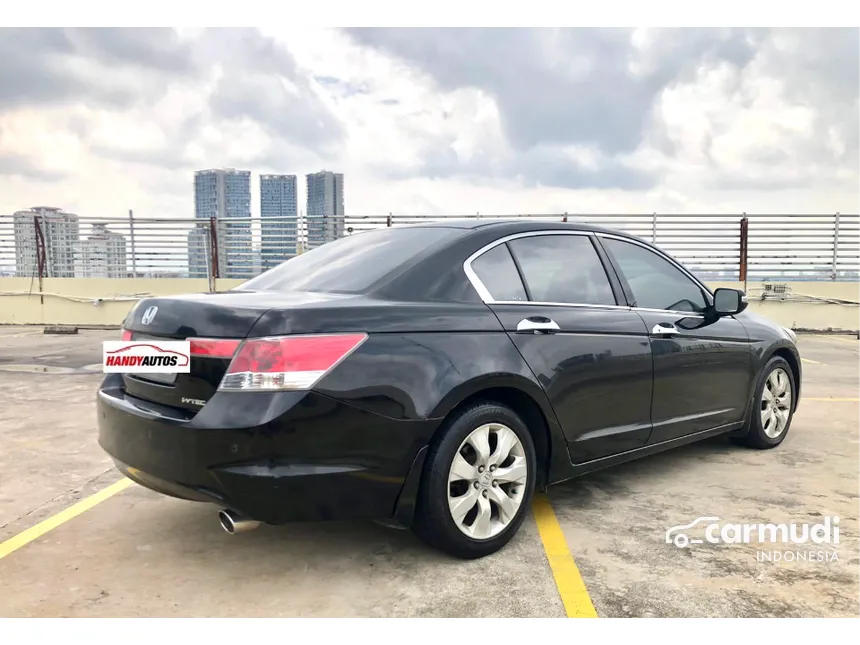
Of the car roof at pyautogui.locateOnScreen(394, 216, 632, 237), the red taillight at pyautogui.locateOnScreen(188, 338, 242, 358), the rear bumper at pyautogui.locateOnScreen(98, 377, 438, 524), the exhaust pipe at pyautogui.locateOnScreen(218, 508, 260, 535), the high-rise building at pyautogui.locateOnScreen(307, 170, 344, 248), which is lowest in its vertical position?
the exhaust pipe at pyautogui.locateOnScreen(218, 508, 260, 535)

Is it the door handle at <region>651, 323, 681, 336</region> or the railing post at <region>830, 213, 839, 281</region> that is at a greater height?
the railing post at <region>830, 213, 839, 281</region>

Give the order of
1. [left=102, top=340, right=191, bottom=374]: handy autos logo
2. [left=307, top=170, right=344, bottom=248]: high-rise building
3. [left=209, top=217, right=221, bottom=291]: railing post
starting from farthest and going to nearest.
A: 1. [left=307, top=170, right=344, bottom=248]: high-rise building
2. [left=209, top=217, right=221, bottom=291]: railing post
3. [left=102, top=340, right=191, bottom=374]: handy autos logo

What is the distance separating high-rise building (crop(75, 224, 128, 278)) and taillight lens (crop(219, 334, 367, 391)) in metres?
15.3

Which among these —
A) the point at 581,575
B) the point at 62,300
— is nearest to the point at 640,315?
the point at 581,575

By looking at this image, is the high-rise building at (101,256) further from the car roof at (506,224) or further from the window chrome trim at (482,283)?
the window chrome trim at (482,283)

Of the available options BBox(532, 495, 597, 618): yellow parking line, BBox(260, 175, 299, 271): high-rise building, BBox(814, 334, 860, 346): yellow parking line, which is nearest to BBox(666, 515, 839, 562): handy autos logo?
BBox(532, 495, 597, 618): yellow parking line

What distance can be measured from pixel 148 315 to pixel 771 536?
2989mm

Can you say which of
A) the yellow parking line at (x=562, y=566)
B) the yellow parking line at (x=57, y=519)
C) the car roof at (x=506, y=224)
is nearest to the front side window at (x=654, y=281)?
the car roof at (x=506, y=224)

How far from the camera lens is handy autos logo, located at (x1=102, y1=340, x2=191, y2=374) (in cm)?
271

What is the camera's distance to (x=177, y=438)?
2.59 meters

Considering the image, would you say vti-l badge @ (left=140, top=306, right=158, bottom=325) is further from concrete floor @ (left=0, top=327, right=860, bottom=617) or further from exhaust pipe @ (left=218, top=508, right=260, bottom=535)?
concrete floor @ (left=0, top=327, right=860, bottom=617)

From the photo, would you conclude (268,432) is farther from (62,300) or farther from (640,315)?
(62,300)

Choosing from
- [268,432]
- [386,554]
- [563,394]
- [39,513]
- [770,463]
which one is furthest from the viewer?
[770,463]

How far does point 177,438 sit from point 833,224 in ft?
52.4
